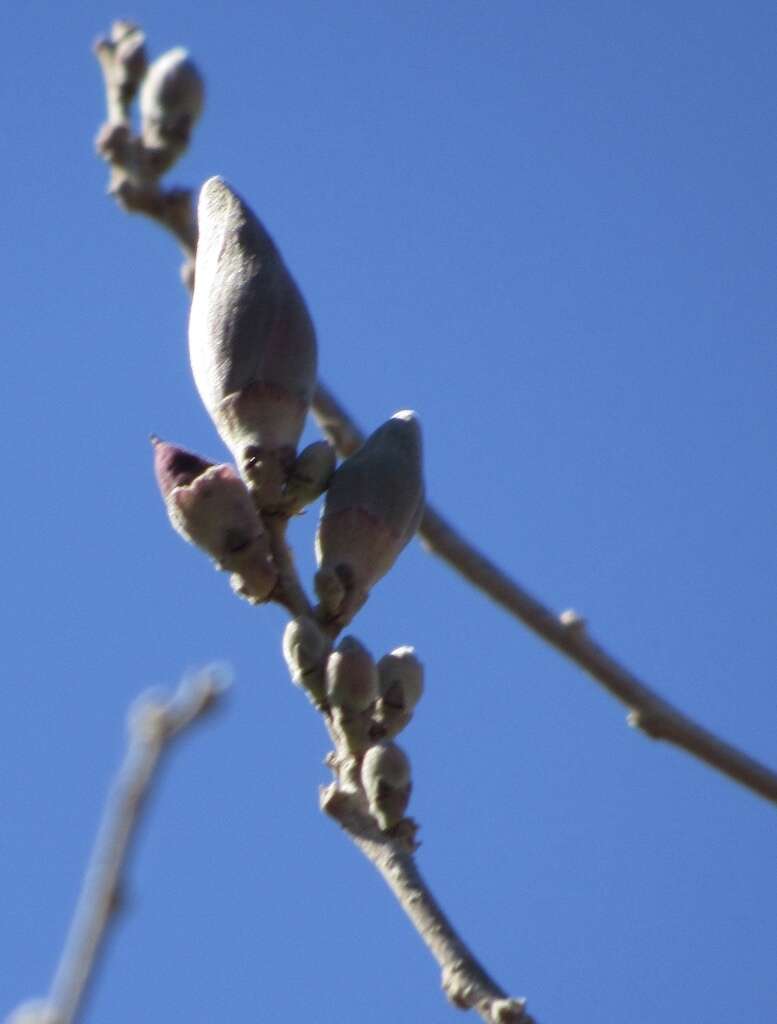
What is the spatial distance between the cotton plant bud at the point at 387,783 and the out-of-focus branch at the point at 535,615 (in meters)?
1.15

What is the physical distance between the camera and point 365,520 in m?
1.74

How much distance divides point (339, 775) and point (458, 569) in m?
1.32

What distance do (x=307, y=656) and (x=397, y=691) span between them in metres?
0.15

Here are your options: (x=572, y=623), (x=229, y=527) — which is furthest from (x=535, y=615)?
(x=229, y=527)

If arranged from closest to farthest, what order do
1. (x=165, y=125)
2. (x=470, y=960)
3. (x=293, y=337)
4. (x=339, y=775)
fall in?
(x=470, y=960) → (x=339, y=775) → (x=293, y=337) → (x=165, y=125)

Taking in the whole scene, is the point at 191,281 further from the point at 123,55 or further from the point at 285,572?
the point at 285,572

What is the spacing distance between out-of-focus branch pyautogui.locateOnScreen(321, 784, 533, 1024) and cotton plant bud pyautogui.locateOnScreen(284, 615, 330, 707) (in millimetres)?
153

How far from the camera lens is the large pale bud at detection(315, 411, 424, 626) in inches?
67.7

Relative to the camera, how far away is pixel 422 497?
1835 millimetres

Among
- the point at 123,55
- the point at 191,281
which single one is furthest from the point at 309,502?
the point at 123,55

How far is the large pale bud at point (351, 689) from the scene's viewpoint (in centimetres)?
160

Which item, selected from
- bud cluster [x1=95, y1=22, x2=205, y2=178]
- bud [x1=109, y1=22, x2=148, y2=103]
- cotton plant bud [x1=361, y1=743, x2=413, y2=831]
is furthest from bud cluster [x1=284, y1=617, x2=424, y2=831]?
bud [x1=109, y1=22, x2=148, y2=103]

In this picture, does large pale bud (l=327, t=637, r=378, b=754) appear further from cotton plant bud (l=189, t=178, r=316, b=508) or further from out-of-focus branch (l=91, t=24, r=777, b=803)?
out-of-focus branch (l=91, t=24, r=777, b=803)

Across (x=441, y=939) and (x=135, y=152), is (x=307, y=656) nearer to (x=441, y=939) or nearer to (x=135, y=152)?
(x=441, y=939)
